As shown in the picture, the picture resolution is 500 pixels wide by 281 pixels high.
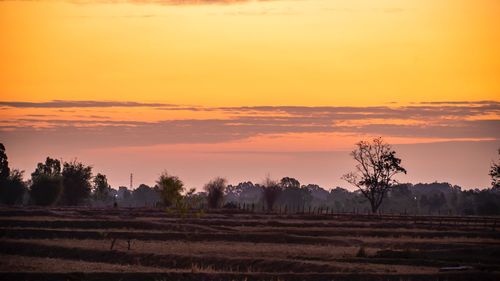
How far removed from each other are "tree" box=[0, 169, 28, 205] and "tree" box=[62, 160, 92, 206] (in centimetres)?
771

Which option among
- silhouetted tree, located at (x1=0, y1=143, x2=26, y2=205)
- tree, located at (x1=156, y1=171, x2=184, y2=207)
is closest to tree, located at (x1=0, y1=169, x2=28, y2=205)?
silhouetted tree, located at (x1=0, y1=143, x2=26, y2=205)

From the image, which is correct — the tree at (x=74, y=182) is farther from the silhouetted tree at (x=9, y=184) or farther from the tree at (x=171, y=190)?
the tree at (x=171, y=190)

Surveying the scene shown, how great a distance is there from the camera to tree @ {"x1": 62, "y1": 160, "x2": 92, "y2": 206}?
522 feet

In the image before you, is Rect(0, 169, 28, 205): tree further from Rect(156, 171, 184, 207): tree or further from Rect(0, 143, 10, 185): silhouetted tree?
Rect(156, 171, 184, 207): tree

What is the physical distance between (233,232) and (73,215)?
26.9 meters

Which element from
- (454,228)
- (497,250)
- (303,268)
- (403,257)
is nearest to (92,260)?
(303,268)

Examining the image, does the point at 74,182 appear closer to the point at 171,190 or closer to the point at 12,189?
the point at 12,189

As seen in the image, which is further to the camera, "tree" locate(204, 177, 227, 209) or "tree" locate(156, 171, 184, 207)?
"tree" locate(204, 177, 227, 209)

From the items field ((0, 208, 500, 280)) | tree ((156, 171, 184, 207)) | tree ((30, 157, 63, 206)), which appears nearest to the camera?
field ((0, 208, 500, 280))

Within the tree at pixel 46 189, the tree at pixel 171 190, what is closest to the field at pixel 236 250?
the tree at pixel 171 190

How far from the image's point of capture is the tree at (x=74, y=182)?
159 m

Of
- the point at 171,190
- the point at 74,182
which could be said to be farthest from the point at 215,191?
the point at 171,190

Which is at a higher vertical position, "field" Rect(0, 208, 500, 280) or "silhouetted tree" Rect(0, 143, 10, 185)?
"silhouetted tree" Rect(0, 143, 10, 185)

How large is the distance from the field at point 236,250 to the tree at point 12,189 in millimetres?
56308
